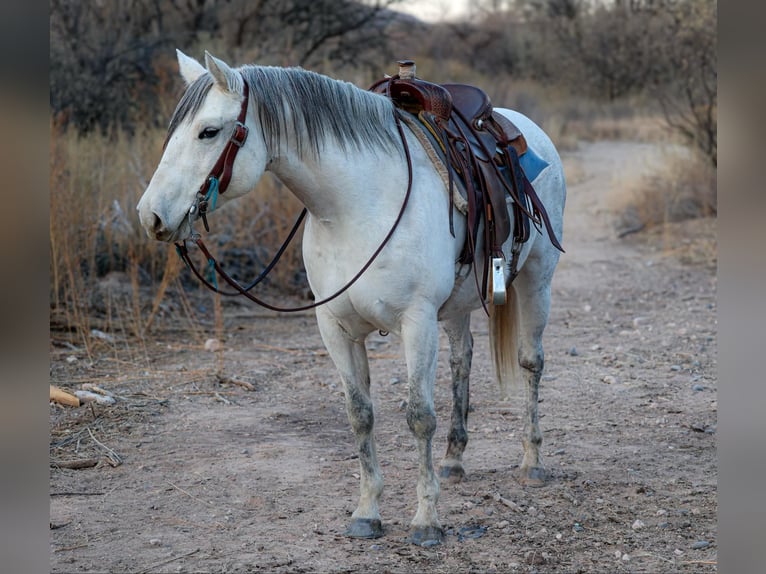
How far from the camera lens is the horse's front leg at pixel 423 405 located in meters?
3.34

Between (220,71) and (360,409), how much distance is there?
4.92 feet

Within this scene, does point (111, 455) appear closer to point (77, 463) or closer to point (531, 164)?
point (77, 463)

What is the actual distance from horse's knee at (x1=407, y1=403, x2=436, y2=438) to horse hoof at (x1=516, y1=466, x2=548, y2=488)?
0.96m

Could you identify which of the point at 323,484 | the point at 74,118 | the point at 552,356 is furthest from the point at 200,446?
the point at 74,118

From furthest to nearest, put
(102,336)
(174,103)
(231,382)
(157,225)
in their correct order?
(174,103)
(102,336)
(231,382)
(157,225)

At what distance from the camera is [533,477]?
165 inches

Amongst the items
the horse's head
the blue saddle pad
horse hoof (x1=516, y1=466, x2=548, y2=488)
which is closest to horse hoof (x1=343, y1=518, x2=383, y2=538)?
horse hoof (x1=516, y1=466, x2=548, y2=488)

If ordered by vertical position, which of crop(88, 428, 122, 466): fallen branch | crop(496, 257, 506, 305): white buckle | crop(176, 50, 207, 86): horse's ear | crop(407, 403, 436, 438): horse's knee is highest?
crop(176, 50, 207, 86): horse's ear

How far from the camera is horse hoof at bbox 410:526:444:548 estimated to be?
11.5 feet

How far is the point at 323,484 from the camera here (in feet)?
13.8

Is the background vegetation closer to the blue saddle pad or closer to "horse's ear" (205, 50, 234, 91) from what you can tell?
the blue saddle pad

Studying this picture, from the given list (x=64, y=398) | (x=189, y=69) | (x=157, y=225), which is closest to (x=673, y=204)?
(x=64, y=398)

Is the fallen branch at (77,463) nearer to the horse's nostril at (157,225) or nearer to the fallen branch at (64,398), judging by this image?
the fallen branch at (64,398)

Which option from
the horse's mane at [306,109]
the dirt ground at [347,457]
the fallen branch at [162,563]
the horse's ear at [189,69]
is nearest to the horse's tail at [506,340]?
the dirt ground at [347,457]
